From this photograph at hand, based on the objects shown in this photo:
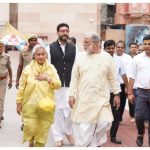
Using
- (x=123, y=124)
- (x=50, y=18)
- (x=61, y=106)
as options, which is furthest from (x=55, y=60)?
(x=50, y=18)

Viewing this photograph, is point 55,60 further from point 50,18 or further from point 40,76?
point 50,18

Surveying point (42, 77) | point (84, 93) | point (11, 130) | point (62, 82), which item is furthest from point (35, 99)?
point (11, 130)

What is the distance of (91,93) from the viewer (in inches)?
276

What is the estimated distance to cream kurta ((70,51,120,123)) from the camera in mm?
7016

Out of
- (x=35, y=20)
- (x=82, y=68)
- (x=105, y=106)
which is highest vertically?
(x=35, y=20)

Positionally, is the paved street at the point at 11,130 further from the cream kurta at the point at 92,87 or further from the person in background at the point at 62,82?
the cream kurta at the point at 92,87

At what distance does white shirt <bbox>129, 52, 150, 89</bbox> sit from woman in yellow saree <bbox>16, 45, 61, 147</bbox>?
4.30 ft

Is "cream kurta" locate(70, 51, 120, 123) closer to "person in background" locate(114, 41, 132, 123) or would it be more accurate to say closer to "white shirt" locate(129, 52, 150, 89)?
"white shirt" locate(129, 52, 150, 89)

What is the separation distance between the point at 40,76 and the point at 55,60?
1.01 meters

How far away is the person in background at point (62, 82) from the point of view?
26.9 feet

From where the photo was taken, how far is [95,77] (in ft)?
23.0

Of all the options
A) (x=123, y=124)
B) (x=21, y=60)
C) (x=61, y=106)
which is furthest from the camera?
(x=123, y=124)

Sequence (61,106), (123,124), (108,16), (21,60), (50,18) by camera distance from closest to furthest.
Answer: (61,106)
(21,60)
(123,124)
(50,18)
(108,16)

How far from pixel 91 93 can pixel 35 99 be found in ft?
2.60
